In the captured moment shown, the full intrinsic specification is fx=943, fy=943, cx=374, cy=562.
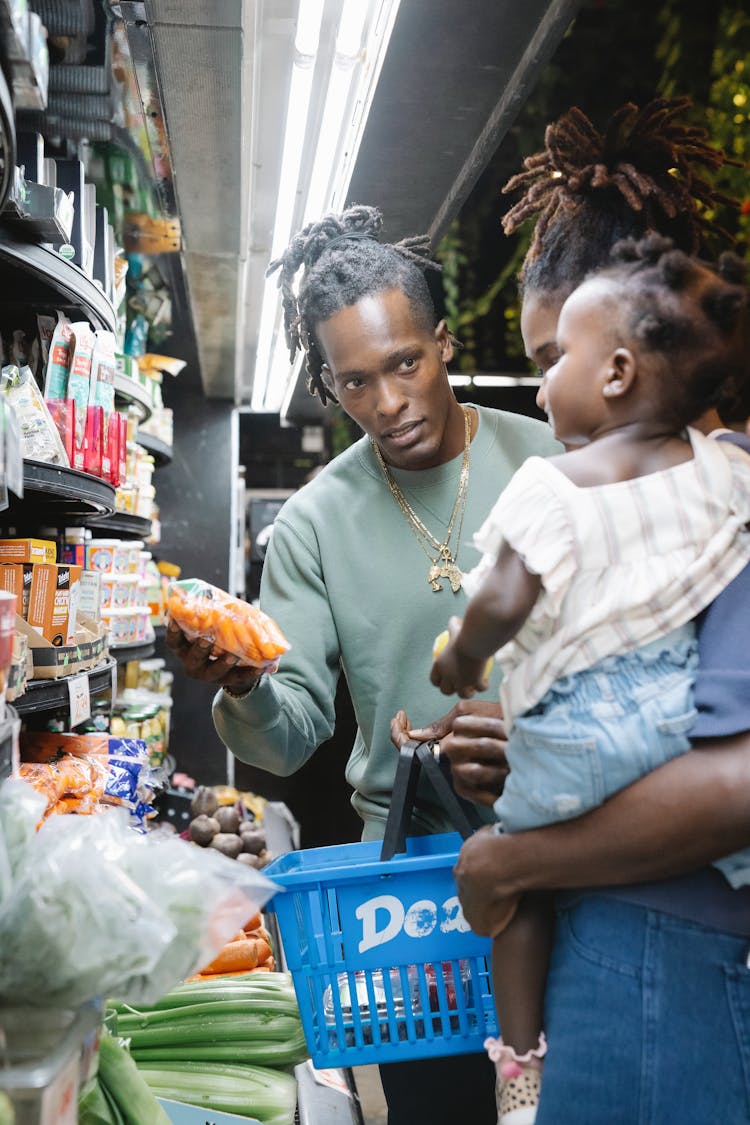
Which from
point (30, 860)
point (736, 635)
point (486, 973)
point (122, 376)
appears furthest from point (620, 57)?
point (30, 860)

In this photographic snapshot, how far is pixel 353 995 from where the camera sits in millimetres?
1436

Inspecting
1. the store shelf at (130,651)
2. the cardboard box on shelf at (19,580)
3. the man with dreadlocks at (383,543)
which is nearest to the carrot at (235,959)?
the man with dreadlocks at (383,543)

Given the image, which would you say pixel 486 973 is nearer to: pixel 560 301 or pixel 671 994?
pixel 671 994

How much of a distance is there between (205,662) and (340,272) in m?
0.93

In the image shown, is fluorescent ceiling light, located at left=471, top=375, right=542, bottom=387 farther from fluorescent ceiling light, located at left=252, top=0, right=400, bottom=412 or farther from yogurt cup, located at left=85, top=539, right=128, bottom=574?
yogurt cup, located at left=85, top=539, right=128, bottom=574

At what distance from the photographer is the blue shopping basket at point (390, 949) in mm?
1395

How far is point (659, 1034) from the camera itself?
1.06 meters

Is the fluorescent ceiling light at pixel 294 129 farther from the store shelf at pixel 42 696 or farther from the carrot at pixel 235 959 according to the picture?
the carrot at pixel 235 959

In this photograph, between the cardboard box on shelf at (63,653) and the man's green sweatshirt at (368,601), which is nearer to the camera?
the man's green sweatshirt at (368,601)

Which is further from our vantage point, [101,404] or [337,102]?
[101,404]

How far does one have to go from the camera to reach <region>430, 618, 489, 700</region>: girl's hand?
1.24 m

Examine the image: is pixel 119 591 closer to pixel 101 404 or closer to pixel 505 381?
pixel 101 404

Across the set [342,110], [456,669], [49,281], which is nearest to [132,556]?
[49,281]

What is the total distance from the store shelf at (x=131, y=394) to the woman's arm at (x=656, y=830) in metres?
2.93
